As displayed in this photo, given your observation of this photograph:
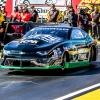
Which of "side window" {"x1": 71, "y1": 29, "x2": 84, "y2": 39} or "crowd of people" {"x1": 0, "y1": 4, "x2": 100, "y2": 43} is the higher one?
"side window" {"x1": 71, "y1": 29, "x2": 84, "y2": 39}

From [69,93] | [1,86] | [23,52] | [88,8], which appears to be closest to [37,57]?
[23,52]

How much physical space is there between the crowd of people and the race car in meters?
9.29

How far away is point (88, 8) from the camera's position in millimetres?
25078

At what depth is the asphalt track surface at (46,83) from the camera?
8.88 meters

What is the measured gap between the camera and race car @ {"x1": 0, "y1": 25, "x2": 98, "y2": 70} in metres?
11.5

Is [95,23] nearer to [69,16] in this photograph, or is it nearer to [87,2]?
[87,2]

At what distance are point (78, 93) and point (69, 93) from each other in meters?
0.18

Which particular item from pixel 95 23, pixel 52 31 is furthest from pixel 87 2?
pixel 52 31

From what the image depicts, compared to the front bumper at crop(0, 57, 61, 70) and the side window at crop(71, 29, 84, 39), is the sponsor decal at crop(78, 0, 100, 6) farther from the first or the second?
the front bumper at crop(0, 57, 61, 70)

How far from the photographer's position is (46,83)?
1040 cm

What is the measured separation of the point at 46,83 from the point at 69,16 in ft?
41.1

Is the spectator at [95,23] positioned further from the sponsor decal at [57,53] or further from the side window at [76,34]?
the sponsor decal at [57,53]

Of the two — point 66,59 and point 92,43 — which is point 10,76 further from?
point 92,43

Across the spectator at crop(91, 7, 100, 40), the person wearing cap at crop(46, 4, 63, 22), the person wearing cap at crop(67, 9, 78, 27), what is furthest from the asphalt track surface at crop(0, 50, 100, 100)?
the spectator at crop(91, 7, 100, 40)
